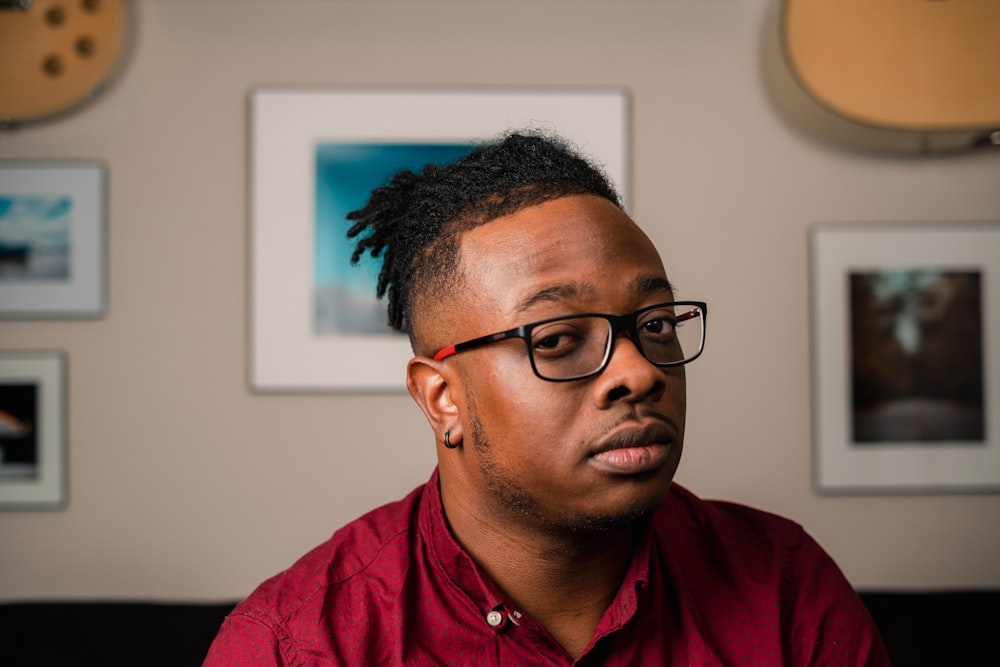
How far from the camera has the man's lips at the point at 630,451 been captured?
105 centimetres

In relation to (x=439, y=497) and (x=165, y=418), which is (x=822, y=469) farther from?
(x=165, y=418)

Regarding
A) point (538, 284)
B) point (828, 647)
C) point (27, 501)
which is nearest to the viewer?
point (538, 284)

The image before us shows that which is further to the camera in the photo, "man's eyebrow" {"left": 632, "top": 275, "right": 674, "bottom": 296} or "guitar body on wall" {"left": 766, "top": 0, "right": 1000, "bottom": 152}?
"guitar body on wall" {"left": 766, "top": 0, "right": 1000, "bottom": 152}

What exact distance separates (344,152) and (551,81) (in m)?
0.64

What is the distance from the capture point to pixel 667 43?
244cm

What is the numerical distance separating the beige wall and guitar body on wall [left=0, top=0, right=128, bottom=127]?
66 millimetres

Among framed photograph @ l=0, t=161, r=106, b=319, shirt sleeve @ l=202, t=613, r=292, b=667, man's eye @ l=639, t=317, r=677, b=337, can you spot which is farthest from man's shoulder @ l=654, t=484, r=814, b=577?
framed photograph @ l=0, t=161, r=106, b=319

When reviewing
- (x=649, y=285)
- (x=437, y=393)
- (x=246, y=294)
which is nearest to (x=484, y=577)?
(x=437, y=393)

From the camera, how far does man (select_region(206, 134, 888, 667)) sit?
1.07 m

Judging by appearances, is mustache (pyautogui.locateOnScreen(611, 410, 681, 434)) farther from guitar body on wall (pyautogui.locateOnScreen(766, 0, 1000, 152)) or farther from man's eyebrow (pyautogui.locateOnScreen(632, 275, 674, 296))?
guitar body on wall (pyautogui.locateOnScreen(766, 0, 1000, 152))

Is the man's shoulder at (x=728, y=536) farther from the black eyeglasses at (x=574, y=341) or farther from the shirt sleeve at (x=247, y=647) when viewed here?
the shirt sleeve at (x=247, y=647)

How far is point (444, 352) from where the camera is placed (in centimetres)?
118

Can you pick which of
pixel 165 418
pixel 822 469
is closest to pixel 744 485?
pixel 822 469

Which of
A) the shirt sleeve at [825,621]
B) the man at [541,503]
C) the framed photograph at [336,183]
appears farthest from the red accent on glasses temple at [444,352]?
the framed photograph at [336,183]
